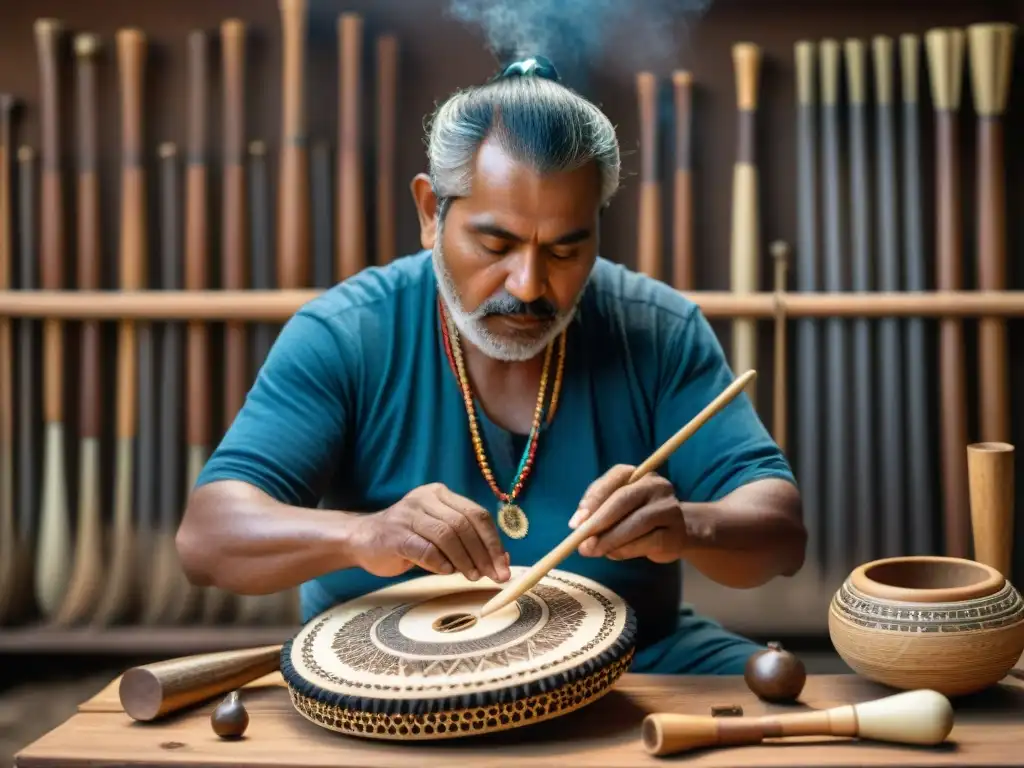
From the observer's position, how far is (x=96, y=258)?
365cm

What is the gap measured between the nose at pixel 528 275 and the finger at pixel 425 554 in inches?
19.9

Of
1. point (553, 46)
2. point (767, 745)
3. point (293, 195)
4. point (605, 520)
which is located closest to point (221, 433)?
point (293, 195)

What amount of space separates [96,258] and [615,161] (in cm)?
212

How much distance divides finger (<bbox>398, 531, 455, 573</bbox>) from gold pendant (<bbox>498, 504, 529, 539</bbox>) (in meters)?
0.49

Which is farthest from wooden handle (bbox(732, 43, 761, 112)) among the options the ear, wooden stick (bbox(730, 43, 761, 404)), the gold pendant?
the gold pendant

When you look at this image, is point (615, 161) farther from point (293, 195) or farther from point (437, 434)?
point (293, 195)

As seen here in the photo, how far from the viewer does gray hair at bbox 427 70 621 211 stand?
2014 millimetres

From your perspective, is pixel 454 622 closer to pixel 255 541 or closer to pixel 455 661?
pixel 455 661

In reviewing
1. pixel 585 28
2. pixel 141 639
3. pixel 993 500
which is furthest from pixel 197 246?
pixel 993 500

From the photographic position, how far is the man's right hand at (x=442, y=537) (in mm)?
1671

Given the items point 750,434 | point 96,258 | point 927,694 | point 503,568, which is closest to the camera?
point 927,694

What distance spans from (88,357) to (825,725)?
279 cm

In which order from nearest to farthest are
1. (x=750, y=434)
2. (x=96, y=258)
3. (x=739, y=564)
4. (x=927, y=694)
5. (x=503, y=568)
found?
1. (x=927, y=694)
2. (x=503, y=568)
3. (x=739, y=564)
4. (x=750, y=434)
5. (x=96, y=258)

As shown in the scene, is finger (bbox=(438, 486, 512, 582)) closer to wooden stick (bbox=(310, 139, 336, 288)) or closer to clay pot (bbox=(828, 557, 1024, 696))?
clay pot (bbox=(828, 557, 1024, 696))
